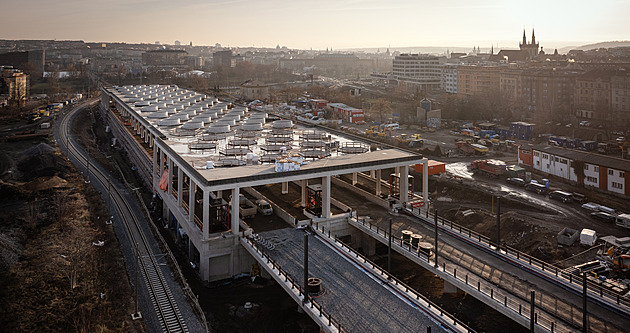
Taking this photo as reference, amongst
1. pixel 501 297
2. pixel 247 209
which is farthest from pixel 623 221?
pixel 247 209

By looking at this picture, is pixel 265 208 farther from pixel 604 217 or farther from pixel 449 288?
pixel 604 217

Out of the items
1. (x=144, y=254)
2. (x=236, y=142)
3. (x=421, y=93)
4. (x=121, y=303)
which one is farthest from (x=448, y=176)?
(x=421, y=93)

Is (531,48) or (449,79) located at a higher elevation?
(531,48)

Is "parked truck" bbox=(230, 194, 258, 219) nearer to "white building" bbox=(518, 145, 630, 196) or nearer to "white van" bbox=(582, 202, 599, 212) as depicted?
"white van" bbox=(582, 202, 599, 212)

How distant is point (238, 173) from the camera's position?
22062 mm

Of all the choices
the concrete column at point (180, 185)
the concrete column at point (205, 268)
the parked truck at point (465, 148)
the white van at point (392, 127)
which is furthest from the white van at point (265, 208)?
the white van at point (392, 127)

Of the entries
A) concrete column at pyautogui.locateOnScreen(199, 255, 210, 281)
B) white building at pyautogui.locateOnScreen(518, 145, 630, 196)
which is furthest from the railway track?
white building at pyautogui.locateOnScreen(518, 145, 630, 196)

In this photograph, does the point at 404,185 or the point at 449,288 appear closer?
the point at 449,288

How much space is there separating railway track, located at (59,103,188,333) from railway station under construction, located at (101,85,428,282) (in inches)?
72.7

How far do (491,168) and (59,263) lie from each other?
106 feet

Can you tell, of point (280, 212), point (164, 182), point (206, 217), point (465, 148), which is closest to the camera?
point (206, 217)

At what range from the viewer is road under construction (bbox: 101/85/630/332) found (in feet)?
50.1

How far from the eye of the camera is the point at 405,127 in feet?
213

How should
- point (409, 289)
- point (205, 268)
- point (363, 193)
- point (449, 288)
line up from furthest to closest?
point (363, 193) → point (205, 268) → point (449, 288) → point (409, 289)
